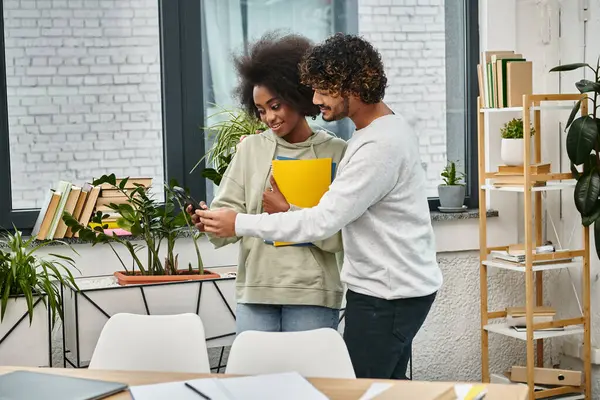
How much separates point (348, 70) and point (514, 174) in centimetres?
186

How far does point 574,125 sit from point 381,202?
173 centimetres

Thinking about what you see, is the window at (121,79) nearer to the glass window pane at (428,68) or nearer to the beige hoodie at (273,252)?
the glass window pane at (428,68)

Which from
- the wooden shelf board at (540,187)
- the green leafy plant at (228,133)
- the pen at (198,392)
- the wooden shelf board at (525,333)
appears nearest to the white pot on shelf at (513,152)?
the wooden shelf board at (540,187)

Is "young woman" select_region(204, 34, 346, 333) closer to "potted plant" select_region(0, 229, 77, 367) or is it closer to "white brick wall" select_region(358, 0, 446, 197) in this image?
"potted plant" select_region(0, 229, 77, 367)

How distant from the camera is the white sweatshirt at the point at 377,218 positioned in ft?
7.59

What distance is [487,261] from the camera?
413cm

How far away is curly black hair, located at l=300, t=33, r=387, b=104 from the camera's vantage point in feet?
7.78

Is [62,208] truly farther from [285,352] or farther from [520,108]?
[520,108]

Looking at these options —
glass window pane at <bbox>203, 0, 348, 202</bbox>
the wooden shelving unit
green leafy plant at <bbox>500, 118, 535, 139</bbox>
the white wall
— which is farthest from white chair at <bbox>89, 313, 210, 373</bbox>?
the white wall

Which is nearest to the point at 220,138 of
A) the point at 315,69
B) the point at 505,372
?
the point at 315,69

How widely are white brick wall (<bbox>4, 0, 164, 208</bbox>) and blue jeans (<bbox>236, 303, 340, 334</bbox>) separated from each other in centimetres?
156

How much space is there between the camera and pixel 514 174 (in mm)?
4004

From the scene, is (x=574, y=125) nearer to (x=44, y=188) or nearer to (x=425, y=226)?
(x=425, y=226)

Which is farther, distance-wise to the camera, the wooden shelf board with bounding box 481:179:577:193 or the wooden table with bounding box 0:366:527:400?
the wooden shelf board with bounding box 481:179:577:193
